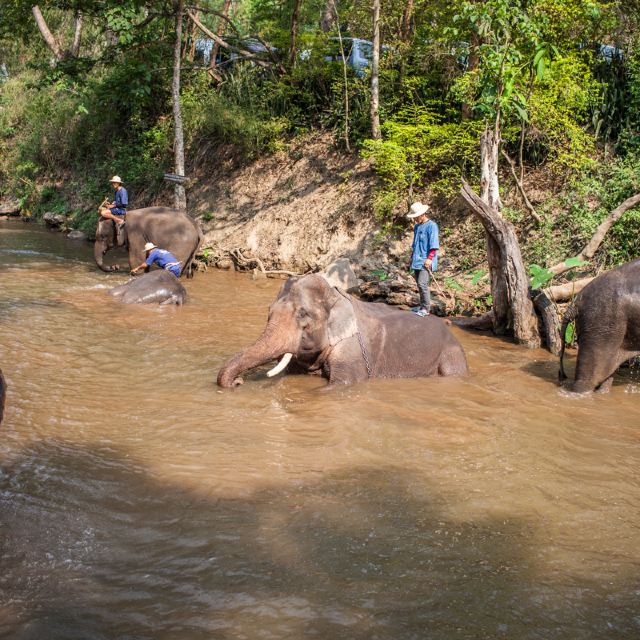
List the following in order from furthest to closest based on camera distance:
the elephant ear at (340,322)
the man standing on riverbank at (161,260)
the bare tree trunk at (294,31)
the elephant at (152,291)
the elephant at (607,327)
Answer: the bare tree trunk at (294,31) < the man standing on riverbank at (161,260) < the elephant at (152,291) < the elephant at (607,327) < the elephant ear at (340,322)

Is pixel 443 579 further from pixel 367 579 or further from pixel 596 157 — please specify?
pixel 596 157

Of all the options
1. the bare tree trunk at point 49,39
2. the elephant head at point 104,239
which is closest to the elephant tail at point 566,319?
the elephant head at point 104,239

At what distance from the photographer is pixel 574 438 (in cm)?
610

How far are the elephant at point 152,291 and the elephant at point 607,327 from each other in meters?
6.63

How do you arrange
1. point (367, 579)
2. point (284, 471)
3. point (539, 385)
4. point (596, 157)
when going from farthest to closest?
point (596, 157), point (539, 385), point (284, 471), point (367, 579)

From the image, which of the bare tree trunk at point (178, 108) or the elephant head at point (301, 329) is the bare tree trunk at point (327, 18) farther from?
the elephant head at point (301, 329)

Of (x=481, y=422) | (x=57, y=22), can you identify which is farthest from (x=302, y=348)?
(x=57, y=22)

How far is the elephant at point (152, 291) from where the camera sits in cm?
1155

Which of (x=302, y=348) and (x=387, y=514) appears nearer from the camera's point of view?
(x=387, y=514)

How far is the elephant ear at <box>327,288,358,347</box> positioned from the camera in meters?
7.08

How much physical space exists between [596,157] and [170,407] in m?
10.6

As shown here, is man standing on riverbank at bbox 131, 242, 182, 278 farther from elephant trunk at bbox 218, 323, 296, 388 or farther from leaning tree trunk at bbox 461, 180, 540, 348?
elephant trunk at bbox 218, 323, 296, 388

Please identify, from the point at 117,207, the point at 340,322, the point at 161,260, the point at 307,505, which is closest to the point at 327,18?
the point at 117,207

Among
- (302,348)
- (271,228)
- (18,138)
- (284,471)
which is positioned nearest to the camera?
(284,471)
